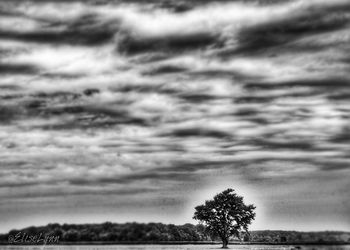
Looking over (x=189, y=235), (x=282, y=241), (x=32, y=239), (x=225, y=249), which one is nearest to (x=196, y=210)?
(x=225, y=249)

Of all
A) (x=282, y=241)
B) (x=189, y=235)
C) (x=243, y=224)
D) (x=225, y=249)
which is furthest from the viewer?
(x=189, y=235)

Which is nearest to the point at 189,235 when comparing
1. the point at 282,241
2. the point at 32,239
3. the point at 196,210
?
the point at 282,241

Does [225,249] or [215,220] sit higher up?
[215,220]

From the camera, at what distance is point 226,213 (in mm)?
122312

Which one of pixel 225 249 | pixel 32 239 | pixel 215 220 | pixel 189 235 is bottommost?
pixel 32 239

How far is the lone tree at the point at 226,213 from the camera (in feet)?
398

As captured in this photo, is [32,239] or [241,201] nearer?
[32,239]

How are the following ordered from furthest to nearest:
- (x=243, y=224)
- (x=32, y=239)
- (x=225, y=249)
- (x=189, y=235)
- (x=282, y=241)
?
1. (x=189, y=235)
2. (x=282, y=241)
3. (x=243, y=224)
4. (x=225, y=249)
5. (x=32, y=239)

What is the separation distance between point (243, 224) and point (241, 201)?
18.4 feet

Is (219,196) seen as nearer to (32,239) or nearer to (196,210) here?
(196,210)

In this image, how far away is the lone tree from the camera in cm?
12125

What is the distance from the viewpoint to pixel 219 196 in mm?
122688

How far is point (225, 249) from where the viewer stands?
113375mm

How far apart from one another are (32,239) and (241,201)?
6824 centimetres
